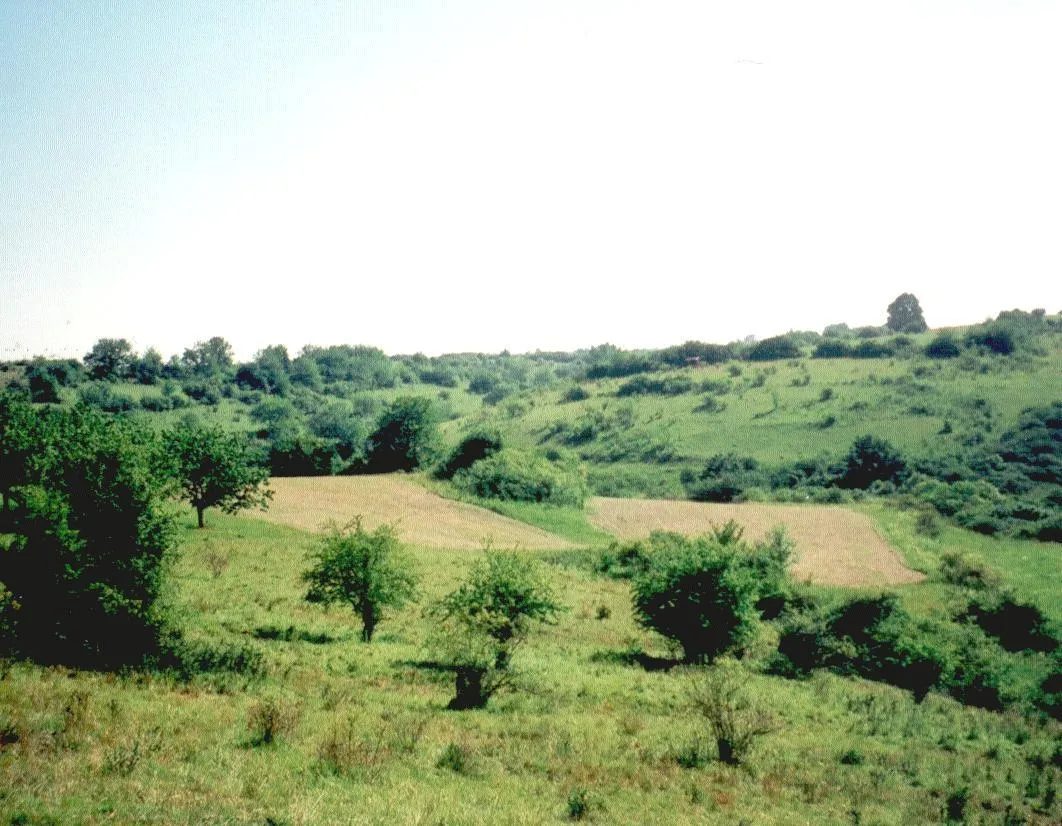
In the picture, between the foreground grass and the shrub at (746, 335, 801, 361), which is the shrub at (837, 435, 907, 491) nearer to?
the shrub at (746, 335, 801, 361)

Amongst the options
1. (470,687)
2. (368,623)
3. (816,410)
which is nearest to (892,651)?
(470,687)

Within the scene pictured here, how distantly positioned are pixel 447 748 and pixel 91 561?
1017cm

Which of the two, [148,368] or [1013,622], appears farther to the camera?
[148,368]

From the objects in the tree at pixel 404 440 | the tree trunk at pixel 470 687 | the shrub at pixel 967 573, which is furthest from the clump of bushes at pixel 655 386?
the tree trunk at pixel 470 687

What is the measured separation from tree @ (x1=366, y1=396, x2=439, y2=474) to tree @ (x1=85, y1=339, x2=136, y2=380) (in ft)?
325

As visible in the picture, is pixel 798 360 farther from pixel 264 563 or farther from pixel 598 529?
pixel 264 563

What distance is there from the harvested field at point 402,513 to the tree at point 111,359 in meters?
106

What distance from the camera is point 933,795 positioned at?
55.5 ft

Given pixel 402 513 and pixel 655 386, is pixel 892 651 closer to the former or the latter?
pixel 402 513

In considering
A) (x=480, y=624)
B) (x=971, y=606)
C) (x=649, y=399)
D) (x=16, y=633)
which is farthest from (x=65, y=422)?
(x=649, y=399)

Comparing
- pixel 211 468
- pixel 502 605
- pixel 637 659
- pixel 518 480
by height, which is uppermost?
pixel 211 468

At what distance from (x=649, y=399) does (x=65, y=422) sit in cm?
10307

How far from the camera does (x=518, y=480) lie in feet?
245

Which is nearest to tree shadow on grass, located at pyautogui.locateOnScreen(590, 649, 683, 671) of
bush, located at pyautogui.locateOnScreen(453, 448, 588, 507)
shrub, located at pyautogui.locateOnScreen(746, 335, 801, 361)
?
bush, located at pyautogui.locateOnScreen(453, 448, 588, 507)
